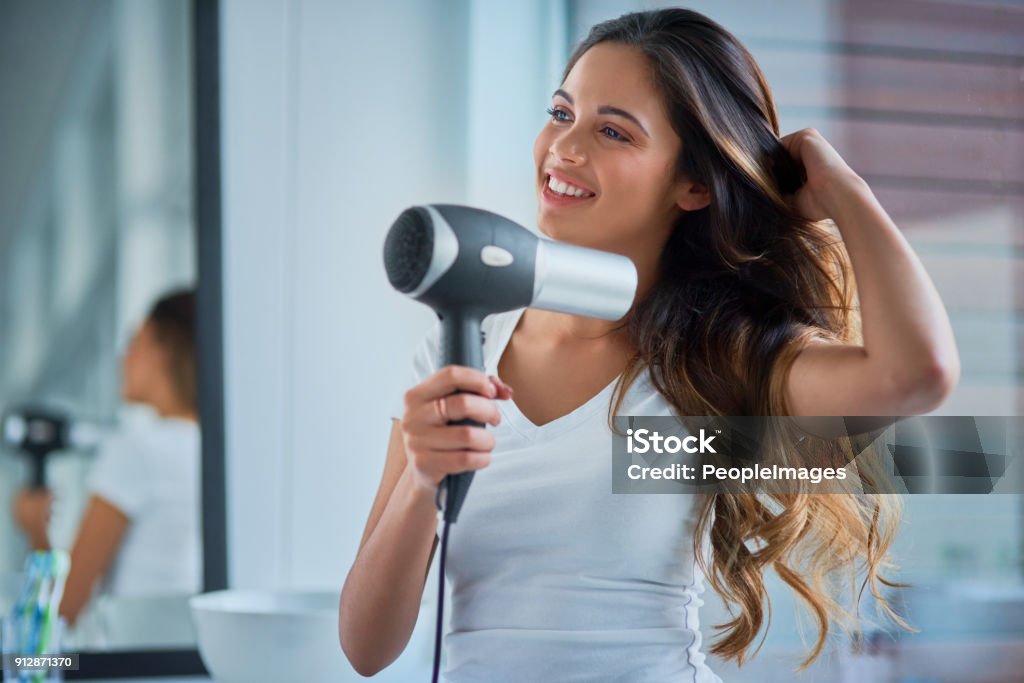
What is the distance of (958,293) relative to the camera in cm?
121

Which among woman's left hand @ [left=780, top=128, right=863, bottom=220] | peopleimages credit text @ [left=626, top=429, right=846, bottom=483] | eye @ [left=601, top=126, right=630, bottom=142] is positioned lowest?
peopleimages credit text @ [left=626, top=429, right=846, bottom=483]

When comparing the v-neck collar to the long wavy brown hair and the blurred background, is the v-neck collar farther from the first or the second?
the blurred background

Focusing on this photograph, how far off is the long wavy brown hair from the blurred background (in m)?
0.20

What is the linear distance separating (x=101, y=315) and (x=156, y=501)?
271mm

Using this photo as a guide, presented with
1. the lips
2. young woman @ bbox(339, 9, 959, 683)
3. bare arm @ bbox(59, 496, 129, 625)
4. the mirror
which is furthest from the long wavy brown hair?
bare arm @ bbox(59, 496, 129, 625)

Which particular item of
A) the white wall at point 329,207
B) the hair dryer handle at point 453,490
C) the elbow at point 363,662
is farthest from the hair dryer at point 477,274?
the white wall at point 329,207

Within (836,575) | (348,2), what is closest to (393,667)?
(836,575)

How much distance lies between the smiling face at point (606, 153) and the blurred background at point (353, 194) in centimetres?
41

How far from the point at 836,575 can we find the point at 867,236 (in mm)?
471

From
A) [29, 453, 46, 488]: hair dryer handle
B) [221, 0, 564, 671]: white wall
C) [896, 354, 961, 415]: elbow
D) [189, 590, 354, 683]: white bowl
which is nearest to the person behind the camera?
[896, 354, 961, 415]: elbow

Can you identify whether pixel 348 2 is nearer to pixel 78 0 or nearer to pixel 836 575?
pixel 78 0

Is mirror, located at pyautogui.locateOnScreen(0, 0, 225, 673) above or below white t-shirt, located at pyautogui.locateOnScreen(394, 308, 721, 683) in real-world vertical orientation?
above

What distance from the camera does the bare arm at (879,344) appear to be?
0.82 metres

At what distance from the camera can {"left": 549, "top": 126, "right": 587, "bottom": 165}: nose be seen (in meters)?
0.95
